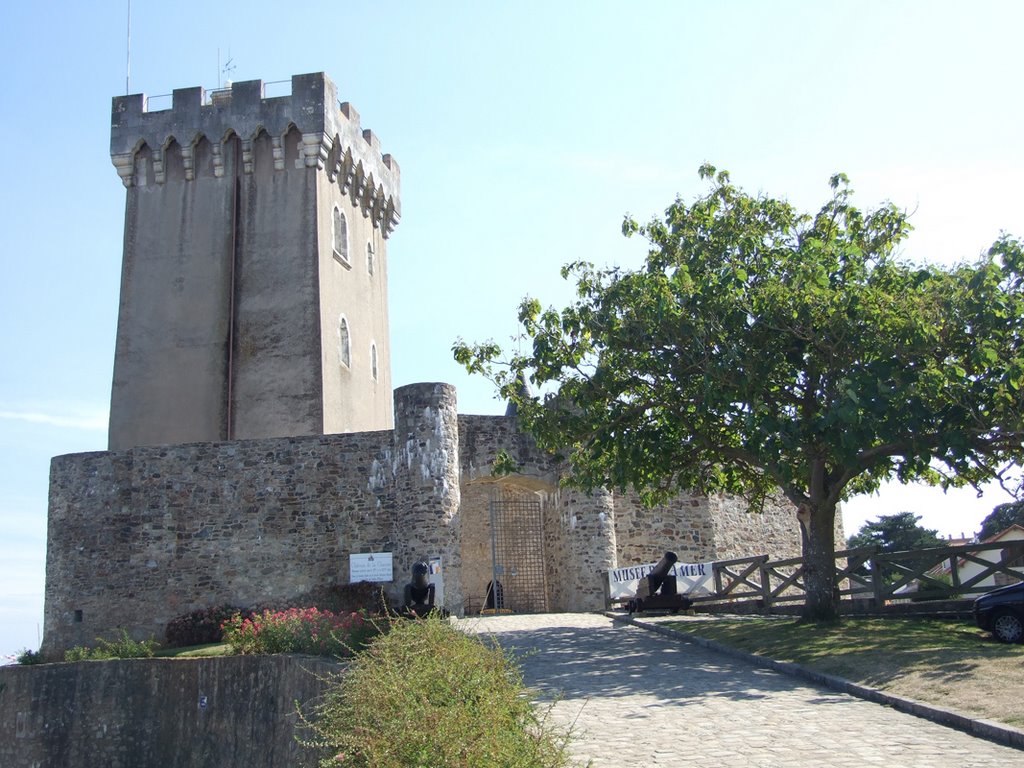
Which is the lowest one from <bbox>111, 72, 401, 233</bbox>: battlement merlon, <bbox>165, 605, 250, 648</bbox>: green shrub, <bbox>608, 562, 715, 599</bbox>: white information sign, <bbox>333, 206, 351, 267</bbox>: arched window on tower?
<bbox>165, 605, 250, 648</bbox>: green shrub

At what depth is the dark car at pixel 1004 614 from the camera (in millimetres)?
13359

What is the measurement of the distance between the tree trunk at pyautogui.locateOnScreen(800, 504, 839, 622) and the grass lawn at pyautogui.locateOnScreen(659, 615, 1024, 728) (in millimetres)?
447

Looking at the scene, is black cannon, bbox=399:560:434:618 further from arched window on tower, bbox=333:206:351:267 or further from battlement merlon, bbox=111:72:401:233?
battlement merlon, bbox=111:72:401:233

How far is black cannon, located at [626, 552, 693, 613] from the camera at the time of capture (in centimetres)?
2003

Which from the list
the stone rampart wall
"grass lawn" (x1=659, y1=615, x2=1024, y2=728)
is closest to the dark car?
"grass lawn" (x1=659, y1=615, x2=1024, y2=728)

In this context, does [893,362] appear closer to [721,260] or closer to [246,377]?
[721,260]

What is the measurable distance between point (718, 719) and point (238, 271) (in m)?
21.5

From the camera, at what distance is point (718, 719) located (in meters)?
9.94

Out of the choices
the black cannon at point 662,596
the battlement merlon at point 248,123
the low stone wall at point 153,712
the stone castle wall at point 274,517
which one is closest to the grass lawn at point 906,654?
the black cannon at point 662,596

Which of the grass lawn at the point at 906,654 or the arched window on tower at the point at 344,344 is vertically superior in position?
the arched window on tower at the point at 344,344

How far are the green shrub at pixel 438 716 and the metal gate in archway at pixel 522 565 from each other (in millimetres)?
16347

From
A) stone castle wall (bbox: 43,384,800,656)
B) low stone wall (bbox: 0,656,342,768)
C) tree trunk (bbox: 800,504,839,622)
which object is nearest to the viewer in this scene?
low stone wall (bbox: 0,656,342,768)

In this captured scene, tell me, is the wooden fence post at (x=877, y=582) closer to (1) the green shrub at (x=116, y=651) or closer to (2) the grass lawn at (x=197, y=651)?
(2) the grass lawn at (x=197, y=651)

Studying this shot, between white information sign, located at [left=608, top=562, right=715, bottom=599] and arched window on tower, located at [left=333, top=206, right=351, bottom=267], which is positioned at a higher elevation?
arched window on tower, located at [left=333, top=206, right=351, bottom=267]
